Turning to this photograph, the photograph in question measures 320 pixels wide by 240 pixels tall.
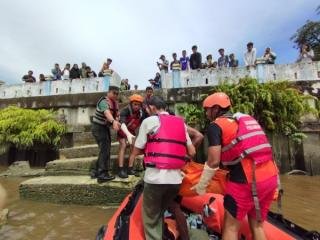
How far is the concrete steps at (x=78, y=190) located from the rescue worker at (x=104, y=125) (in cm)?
20

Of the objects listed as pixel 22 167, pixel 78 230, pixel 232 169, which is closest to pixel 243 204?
pixel 232 169

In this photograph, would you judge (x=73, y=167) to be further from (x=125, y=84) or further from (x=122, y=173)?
(x=125, y=84)

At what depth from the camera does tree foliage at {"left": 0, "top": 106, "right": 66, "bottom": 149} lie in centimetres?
1082

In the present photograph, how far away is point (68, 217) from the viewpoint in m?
5.79

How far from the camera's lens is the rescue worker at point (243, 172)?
3244mm

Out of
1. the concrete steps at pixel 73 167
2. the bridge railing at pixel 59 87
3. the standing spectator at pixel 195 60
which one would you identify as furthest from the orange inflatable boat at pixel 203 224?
the standing spectator at pixel 195 60

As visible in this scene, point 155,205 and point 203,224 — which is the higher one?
point 155,205

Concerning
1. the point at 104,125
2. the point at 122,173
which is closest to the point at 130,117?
the point at 104,125

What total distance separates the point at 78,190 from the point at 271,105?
5.92 m

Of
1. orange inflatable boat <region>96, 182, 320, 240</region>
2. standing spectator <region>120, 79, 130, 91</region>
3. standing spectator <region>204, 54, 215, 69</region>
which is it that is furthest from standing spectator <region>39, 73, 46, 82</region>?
orange inflatable boat <region>96, 182, 320, 240</region>

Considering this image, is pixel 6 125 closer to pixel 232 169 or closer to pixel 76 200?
pixel 76 200

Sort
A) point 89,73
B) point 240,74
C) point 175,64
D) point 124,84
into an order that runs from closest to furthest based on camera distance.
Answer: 1. point 240,74
2. point 175,64
3. point 89,73
4. point 124,84

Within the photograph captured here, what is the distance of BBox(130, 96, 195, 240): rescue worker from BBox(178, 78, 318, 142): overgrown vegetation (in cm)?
618

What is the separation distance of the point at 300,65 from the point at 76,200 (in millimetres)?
8193
